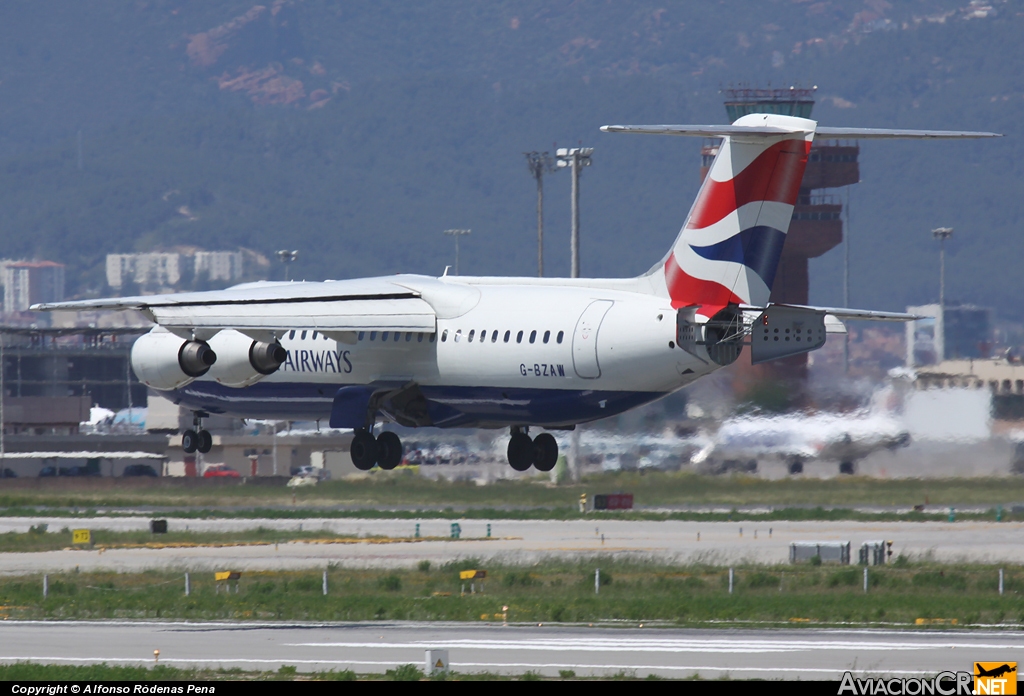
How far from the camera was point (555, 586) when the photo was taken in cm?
4212

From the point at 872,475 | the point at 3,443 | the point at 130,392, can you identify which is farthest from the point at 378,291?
the point at 130,392

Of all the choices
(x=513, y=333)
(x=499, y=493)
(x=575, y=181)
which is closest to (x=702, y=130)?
(x=513, y=333)

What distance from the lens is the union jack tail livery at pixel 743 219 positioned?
111 feet

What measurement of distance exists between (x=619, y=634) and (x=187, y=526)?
32.3m

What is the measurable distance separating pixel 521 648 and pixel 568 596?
428 inches

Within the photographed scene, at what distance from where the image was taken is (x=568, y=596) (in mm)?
39969

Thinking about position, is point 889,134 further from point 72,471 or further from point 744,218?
point 72,471

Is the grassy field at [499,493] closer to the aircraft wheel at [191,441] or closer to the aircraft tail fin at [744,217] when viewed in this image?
the aircraft wheel at [191,441]

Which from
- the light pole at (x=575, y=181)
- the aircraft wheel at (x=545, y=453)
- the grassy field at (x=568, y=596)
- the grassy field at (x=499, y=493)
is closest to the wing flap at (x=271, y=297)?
the aircraft wheel at (x=545, y=453)

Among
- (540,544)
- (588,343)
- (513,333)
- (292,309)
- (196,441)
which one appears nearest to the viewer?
(588,343)

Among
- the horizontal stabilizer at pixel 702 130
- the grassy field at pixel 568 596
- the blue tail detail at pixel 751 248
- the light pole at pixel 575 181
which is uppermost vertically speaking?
the light pole at pixel 575 181

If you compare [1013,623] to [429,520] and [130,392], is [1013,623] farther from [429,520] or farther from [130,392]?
[130,392]

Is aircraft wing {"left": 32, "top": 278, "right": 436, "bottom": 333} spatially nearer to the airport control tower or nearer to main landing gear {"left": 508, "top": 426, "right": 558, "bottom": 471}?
main landing gear {"left": 508, "top": 426, "right": 558, "bottom": 471}

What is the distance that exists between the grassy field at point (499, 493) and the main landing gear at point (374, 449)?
2414 centimetres
